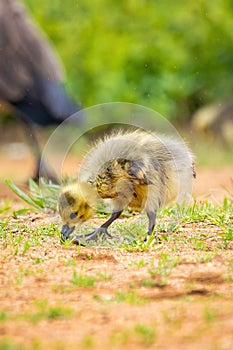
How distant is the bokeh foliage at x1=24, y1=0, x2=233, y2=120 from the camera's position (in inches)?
500

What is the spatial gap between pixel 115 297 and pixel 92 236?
108cm

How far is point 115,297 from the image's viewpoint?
3148 mm

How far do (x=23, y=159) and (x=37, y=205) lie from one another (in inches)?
319

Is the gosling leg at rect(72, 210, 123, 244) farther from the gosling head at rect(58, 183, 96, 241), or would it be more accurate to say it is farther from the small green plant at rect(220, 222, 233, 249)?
the small green plant at rect(220, 222, 233, 249)

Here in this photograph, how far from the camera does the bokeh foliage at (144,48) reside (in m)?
12.7

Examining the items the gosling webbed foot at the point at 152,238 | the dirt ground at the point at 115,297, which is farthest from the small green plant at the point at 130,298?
the gosling webbed foot at the point at 152,238

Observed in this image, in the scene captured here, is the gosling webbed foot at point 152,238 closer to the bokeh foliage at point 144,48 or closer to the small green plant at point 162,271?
the small green plant at point 162,271

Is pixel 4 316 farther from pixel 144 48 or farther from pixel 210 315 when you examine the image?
pixel 144 48

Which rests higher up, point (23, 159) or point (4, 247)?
point (4, 247)

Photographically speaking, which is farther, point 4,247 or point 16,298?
point 4,247

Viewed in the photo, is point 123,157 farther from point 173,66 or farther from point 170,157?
point 173,66

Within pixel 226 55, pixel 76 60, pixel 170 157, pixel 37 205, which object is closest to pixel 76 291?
pixel 170 157

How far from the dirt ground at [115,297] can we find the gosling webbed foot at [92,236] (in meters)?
0.09

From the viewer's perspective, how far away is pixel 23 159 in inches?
537
